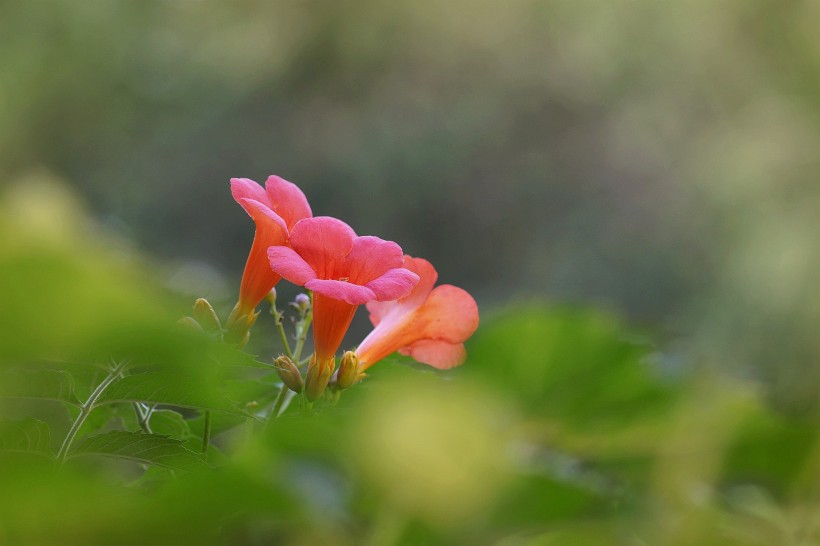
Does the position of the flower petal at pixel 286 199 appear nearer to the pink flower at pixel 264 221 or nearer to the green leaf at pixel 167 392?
the pink flower at pixel 264 221

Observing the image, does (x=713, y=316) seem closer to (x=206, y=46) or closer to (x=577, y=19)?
(x=577, y=19)

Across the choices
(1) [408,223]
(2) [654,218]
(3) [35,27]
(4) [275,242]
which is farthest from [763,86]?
(4) [275,242]

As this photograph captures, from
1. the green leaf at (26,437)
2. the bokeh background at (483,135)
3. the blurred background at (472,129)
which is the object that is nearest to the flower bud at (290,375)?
the green leaf at (26,437)

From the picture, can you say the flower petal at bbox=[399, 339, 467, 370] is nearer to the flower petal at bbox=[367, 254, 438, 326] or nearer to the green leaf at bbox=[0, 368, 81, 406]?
the flower petal at bbox=[367, 254, 438, 326]

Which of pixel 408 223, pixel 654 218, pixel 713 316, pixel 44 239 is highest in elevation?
pixel 654 218

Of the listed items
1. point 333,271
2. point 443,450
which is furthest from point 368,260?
point 443,450
